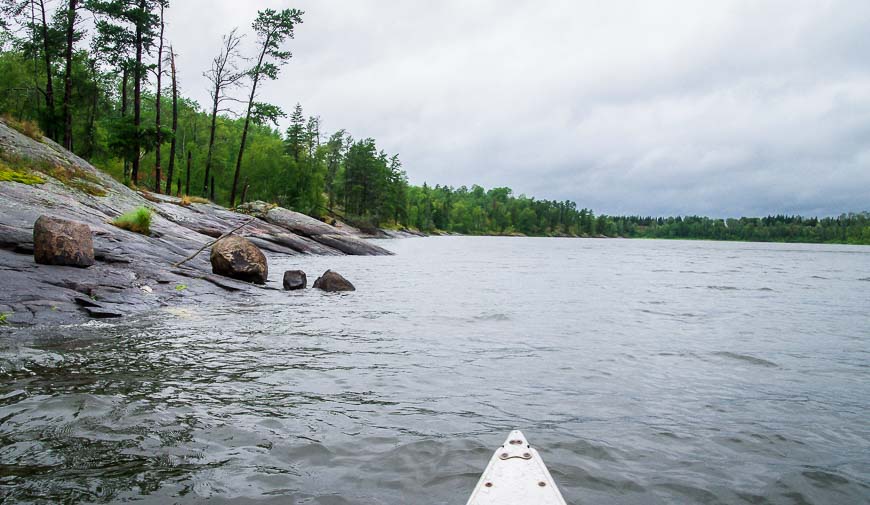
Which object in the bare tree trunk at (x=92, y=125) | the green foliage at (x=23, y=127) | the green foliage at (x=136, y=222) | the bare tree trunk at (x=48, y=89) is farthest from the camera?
the bare tree trunk at (x=92, y=125)

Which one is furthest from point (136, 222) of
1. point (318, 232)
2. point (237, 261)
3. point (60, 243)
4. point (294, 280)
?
point (318, 232)

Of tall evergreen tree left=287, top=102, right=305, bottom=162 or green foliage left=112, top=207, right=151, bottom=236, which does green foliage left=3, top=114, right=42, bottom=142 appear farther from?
tall evergreen tree left=287, top=102, right=305, bottom=162

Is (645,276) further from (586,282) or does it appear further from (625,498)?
(625,498)

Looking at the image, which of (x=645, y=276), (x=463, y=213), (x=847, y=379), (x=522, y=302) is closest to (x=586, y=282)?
(x=645, y=276)

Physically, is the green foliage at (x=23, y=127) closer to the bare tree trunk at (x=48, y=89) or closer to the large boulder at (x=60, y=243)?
the bare tree trunk at (x=48, y=89)

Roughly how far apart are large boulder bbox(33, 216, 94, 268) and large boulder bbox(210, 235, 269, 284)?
418 cm

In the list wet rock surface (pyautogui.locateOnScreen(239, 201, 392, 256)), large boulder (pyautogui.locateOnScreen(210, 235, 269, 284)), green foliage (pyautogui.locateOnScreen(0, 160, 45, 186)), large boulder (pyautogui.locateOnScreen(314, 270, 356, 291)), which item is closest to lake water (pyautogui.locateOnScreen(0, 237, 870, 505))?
large boulder (pyautogui.locateOnScreen(210, 235, 269, 284))

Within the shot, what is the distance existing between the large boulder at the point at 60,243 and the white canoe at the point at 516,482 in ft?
36.7

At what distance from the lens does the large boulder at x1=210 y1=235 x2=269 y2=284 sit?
15.5 m

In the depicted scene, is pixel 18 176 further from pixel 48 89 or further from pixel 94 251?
pixel 48 89

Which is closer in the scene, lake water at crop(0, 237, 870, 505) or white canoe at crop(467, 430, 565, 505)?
white canoe at crop(467, 430, 565, 505)

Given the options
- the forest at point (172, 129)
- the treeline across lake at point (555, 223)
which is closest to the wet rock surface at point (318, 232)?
the forest at point (172, 129)

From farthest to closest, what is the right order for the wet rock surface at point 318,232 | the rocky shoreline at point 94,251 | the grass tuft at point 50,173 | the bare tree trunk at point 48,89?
the wet rock surface at point 318,232, the bare tree trunk at point 48,89, the grass tuft at point 50,173, the rocky shoreline at point 94,251

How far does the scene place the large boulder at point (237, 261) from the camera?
51.0 feet
